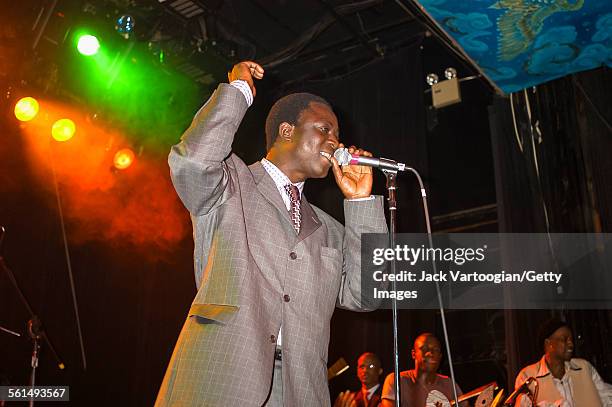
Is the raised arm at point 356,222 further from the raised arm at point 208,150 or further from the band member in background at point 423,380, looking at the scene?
the band member in background at point 423,380

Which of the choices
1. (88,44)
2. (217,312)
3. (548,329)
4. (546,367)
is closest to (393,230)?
(217,312)

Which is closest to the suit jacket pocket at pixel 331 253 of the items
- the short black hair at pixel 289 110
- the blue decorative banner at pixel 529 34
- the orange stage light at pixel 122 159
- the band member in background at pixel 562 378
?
the short black hair at pixel 289 110

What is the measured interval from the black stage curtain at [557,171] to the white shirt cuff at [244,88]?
4247 mm

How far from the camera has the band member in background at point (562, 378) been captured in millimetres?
4527

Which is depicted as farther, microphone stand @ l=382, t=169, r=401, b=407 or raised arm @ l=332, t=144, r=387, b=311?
raised arm @ l=332, t=144, r=387, b=311

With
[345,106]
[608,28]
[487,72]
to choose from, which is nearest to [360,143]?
[345,106]

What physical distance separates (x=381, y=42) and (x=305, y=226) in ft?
16.9

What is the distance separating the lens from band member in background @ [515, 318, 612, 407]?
14.9ft

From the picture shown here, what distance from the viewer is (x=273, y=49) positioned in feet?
22.5

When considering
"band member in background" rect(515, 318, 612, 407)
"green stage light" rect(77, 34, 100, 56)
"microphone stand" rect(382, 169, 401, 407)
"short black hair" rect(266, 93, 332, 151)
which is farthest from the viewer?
"green stage light" rect(77, 34, 100, 56)

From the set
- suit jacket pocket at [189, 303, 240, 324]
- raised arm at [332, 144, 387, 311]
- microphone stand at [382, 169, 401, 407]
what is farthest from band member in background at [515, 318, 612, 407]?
suit jacket pocket at [189, 303, 240, 324]

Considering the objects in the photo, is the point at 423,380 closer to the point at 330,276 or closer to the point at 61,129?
the point at 330,276

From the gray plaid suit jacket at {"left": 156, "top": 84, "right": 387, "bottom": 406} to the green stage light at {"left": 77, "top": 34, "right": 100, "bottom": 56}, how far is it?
3913 millimetres

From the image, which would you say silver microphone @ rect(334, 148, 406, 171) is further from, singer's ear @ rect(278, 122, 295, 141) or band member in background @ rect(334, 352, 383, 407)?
band member in background @ rect(334, 352, 383, 407)
